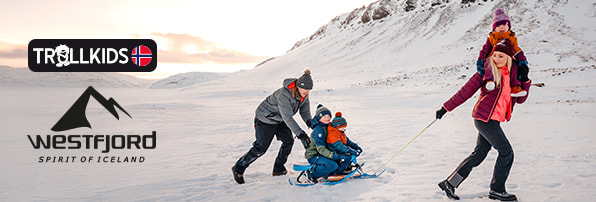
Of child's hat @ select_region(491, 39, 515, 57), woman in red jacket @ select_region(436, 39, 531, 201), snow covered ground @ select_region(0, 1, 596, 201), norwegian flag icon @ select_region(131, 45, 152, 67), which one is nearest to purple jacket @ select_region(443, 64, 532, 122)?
woman in red jacket @ select_region(436, 39, 531, 201)

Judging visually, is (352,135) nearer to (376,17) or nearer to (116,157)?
(116,157)

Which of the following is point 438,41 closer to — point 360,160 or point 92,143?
point 360,160

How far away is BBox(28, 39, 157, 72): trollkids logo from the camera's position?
38.9 ft

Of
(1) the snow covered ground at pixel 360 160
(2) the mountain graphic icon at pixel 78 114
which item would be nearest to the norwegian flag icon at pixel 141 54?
(2) the mountain graphic icon at pixel 78 114

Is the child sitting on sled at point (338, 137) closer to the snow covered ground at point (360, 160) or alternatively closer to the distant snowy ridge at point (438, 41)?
the snow covered ground at point (360, 160)

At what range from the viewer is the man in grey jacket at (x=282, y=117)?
4988mm

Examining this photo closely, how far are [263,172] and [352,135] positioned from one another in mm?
4242

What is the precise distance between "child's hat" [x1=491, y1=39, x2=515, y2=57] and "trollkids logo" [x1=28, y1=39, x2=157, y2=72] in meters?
11.1

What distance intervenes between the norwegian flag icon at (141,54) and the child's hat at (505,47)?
11.8 meters

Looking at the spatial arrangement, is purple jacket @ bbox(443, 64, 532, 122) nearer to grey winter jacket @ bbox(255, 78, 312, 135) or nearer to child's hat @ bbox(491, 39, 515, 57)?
child's hat @ bbox(491, 39, 515, 57)

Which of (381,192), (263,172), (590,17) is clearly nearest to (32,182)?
(263,172)

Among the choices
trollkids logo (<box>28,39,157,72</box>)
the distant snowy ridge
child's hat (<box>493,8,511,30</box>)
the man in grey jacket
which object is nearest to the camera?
child's hat (<box>493,8,511,30</box>)

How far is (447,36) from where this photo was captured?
178ft

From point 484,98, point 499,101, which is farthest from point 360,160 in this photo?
point 499,101
